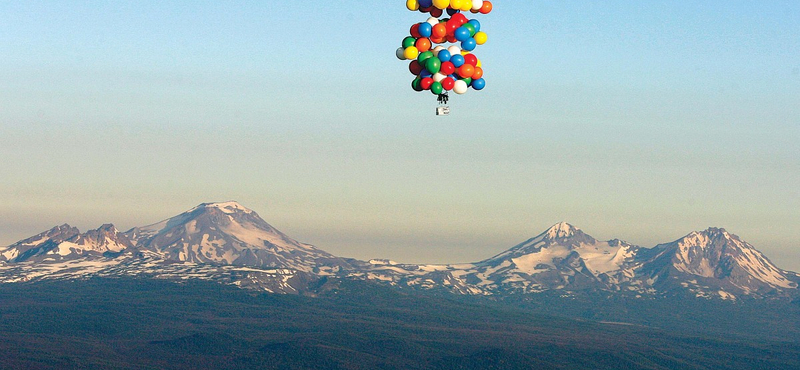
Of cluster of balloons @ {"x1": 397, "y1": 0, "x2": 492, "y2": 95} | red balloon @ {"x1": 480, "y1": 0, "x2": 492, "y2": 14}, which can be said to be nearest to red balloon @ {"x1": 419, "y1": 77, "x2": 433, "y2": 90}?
cluster of balloons @ {"x1": 397, "y1": 0, "x2": 492, "y2": 95}

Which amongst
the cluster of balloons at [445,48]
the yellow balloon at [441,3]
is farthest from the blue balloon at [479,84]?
the yellow balloon at [441,3]

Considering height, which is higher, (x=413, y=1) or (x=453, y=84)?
(x=413, y=1)

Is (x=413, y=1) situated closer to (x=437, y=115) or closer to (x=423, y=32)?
(x=423, y=32)

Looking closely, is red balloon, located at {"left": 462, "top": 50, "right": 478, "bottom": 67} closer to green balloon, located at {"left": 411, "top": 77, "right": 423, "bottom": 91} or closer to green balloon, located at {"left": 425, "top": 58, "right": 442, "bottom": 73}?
green balloon, located at {"left": 425, "top": 58, "right": 442, "bottom": 73}

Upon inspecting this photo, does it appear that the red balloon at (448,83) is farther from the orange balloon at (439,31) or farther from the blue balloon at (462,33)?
the orange balloon at (439,31)

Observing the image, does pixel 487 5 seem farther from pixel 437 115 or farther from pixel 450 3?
pixel 437 115

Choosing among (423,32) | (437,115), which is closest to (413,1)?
(423,32)
